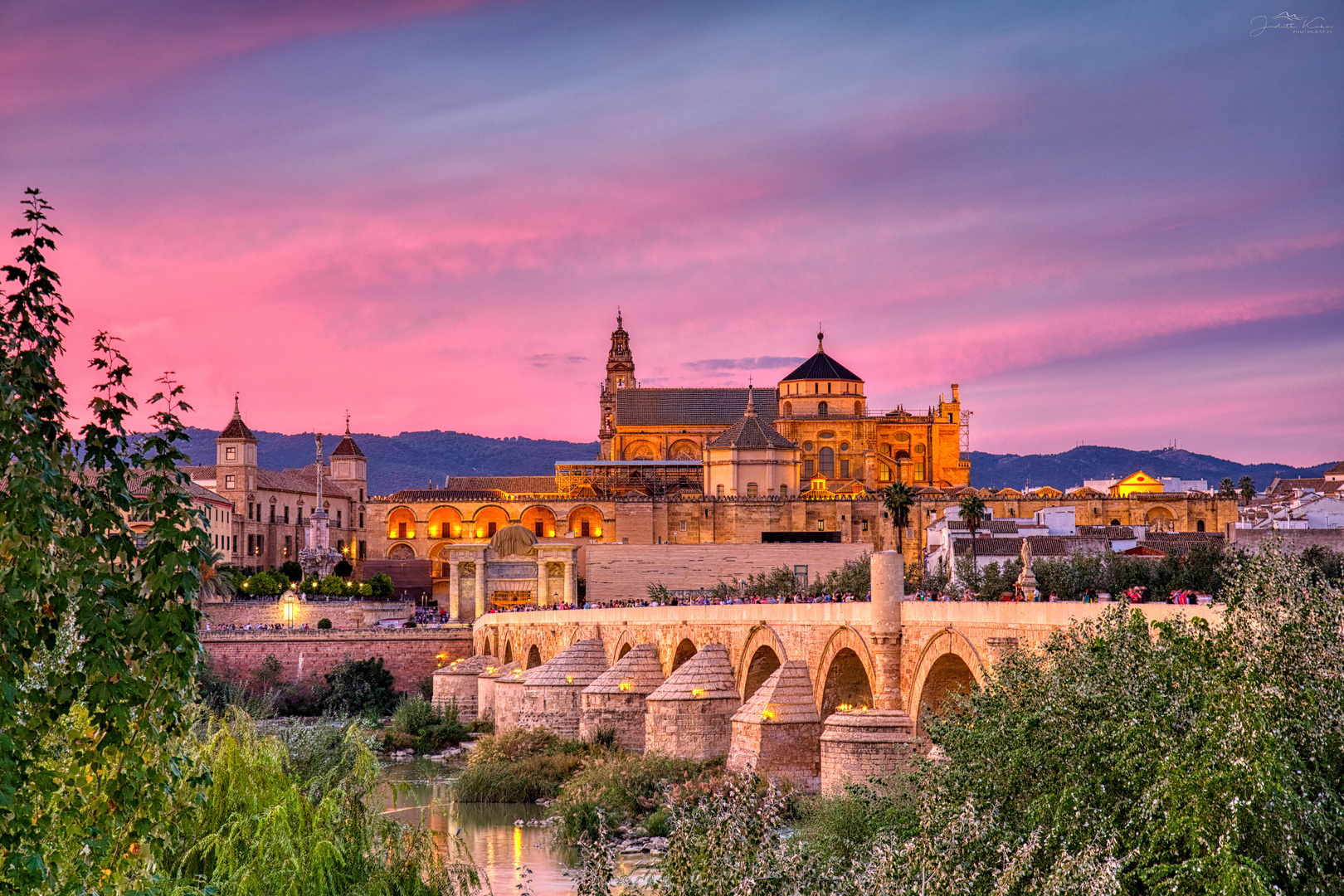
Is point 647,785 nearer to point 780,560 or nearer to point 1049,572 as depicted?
point 1049,572

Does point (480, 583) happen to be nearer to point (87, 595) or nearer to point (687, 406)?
point (687, 406)

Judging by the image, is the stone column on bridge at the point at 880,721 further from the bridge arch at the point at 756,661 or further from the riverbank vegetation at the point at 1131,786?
the riverbank vegetation at the point at 1131,786

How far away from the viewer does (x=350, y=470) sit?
10062cm

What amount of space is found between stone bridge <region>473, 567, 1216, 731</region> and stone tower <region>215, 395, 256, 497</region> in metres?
45.8

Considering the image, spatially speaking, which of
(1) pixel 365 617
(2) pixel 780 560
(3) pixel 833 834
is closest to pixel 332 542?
(1) pixel 365 617

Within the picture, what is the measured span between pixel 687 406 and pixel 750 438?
14.2 meters

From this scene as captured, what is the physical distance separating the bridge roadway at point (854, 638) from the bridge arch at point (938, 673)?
0.8 inches

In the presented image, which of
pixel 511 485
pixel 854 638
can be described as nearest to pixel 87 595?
pixel 854 638

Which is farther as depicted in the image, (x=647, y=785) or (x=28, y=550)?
(x=647, y=785)

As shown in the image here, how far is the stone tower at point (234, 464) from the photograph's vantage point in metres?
82.4

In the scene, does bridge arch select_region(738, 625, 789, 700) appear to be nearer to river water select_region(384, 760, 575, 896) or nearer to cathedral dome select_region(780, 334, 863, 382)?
river water select_region(384, 760, 575, 896)

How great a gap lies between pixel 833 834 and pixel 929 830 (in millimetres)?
8249

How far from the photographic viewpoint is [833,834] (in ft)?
69.0

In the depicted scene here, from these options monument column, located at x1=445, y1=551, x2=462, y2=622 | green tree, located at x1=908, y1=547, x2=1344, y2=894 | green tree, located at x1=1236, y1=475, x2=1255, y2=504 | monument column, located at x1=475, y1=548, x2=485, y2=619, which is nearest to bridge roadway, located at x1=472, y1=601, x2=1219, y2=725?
green tree, located at x1=908, y1=547, x2=1344, y2=894
